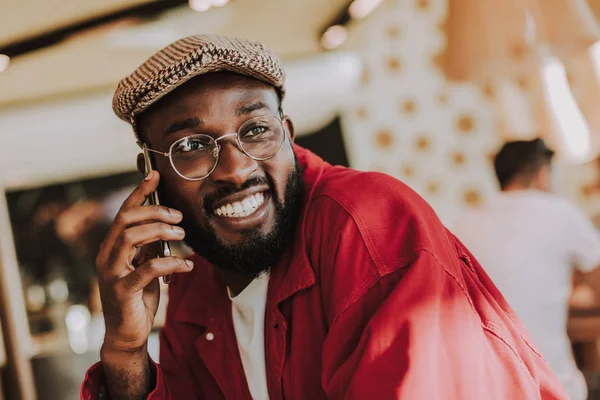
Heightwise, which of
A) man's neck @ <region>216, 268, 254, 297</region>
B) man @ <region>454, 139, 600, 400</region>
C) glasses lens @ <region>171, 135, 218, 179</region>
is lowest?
man @ <region>454, 139, 600, 400</region>

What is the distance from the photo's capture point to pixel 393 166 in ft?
14.1

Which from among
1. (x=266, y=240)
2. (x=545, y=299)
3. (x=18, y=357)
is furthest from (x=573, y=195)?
(x=18, y=357)

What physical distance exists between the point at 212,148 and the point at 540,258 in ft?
5.19

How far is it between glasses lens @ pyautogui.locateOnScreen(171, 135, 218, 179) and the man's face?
0.6 inches

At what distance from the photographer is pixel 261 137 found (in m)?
1.29

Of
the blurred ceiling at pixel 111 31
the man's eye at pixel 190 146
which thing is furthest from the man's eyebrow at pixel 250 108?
the blurred ceiling at pixel 111 31

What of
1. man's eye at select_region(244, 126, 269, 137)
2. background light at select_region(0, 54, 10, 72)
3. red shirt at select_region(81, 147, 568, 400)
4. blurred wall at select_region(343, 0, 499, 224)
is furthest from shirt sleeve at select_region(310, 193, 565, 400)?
blurred wall at select_region(343, 0, 499, 224)

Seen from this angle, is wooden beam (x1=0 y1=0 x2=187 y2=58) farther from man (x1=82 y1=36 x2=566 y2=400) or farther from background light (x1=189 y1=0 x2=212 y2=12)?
man (x1=82 y1=36 x2=566 y2=400)

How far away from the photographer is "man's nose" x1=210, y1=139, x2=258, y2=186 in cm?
124

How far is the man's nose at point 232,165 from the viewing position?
4.06 feet

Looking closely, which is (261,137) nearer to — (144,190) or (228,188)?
(228,188)

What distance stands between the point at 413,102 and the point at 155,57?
329 cm

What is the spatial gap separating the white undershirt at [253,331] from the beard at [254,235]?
0.07 metres

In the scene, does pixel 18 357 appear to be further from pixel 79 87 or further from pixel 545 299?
pixel 545 299
